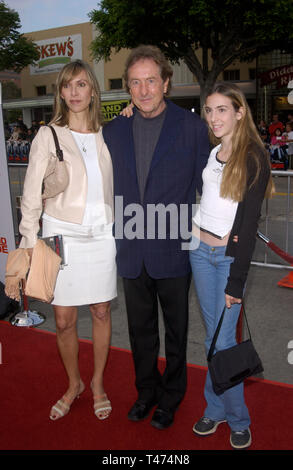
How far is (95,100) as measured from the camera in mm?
2902

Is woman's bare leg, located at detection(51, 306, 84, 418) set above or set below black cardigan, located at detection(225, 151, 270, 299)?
below

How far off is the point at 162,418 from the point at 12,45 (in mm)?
37233

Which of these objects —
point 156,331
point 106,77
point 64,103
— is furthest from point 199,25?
point 156,331

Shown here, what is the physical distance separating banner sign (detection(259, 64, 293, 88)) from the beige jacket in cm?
2180

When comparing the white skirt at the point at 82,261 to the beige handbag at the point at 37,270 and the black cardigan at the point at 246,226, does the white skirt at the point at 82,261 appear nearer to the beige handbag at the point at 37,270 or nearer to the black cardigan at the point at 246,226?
the beige handbag at the point at 37,270

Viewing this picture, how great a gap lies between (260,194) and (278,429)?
5.01 ft

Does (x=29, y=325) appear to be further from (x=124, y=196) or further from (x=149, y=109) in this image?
(x=149, y=109)

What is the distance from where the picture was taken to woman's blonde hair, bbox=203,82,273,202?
242 centimetres

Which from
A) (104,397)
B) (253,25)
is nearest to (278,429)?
(104,397)

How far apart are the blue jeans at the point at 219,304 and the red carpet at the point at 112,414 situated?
9.6 inches

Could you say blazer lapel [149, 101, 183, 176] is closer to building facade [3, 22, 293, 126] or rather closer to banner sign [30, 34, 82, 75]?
building facade [3, 22, 293, 126]

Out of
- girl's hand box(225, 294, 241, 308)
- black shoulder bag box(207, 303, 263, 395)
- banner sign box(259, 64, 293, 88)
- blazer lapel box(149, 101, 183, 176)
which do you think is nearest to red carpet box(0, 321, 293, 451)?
black shoulder bag box(207, 303, 263, 395)

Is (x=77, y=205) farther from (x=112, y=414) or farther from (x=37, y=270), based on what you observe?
(x=112, y=414)

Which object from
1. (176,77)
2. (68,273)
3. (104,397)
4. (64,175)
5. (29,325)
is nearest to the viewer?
(64,175)
